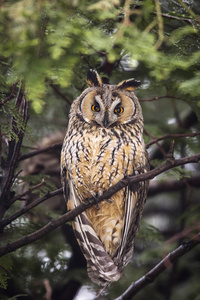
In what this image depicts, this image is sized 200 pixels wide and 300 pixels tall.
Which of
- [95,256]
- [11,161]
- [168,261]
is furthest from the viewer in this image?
[11,161]

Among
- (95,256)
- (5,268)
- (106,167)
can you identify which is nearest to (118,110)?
(106,167)

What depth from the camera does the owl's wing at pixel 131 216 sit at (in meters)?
2.07

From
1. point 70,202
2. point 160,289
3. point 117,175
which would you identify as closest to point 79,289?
point 160,289

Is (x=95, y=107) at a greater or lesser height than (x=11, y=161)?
greater

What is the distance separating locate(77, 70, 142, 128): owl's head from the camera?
2119mm

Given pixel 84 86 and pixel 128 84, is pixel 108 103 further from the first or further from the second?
pixel 84 86

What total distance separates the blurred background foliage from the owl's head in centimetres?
15

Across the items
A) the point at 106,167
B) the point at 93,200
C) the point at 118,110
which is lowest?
the point at 93,200

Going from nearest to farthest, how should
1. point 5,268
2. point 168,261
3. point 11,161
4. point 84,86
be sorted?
point 168,261, point 5,268, point 11,161, point 84,86

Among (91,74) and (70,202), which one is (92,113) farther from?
(70,202)

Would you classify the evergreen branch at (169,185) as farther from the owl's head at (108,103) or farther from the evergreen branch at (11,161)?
the evergreen branch at (11,161)

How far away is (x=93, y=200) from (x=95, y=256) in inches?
11.7

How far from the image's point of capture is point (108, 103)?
2098mm

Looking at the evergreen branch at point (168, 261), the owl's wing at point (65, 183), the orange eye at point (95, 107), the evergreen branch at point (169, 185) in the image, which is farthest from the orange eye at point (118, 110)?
the evergreen branch at point (169, 185)
